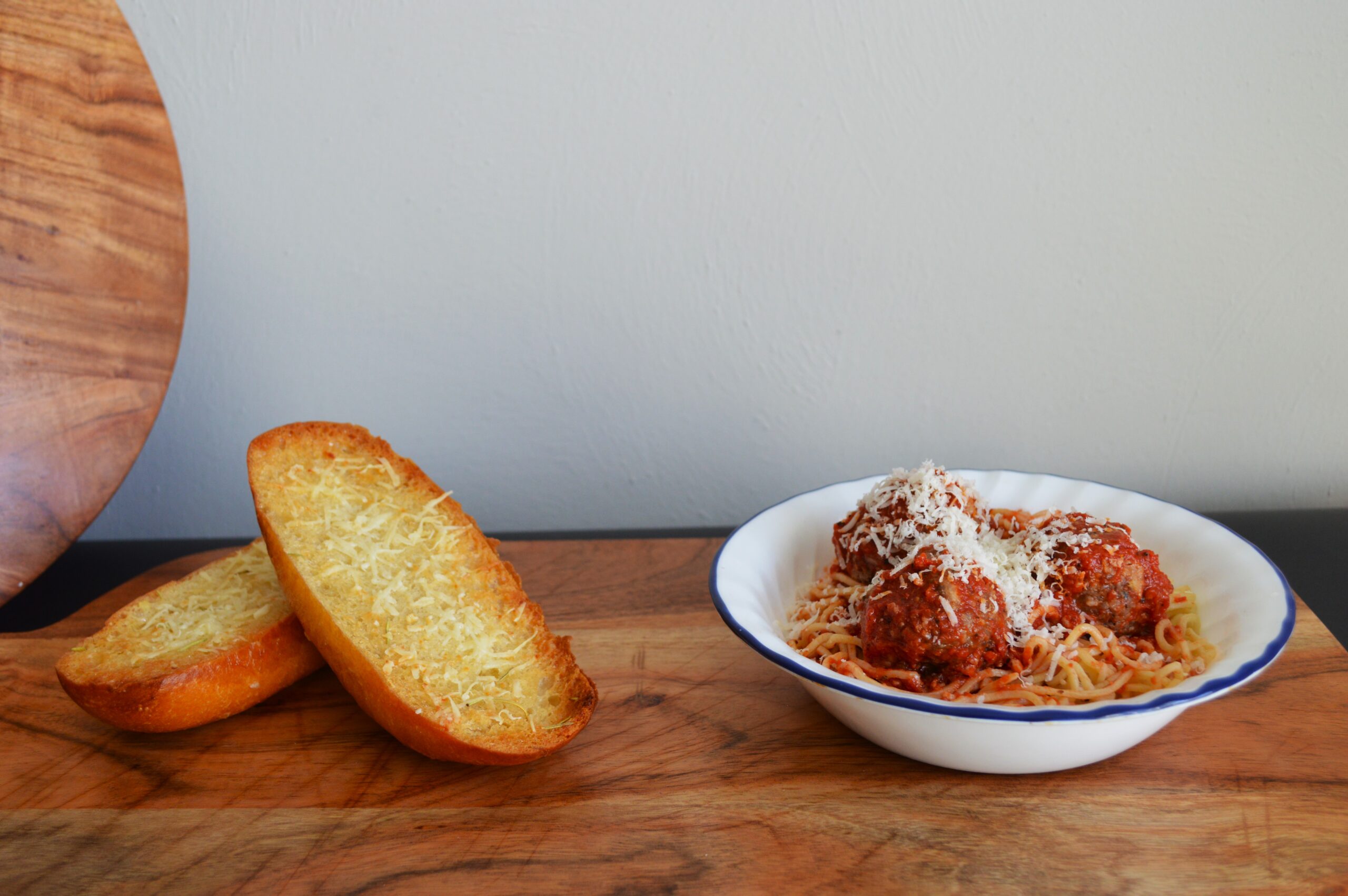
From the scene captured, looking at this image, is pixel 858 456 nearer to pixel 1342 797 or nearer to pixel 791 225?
pixel 791 225

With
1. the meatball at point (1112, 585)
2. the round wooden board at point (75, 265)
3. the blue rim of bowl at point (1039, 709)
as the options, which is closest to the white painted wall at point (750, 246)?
the round wooden board at point (75, 265)

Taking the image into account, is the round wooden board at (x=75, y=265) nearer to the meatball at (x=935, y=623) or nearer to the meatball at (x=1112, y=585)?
the meatball at (x=935, y=623)

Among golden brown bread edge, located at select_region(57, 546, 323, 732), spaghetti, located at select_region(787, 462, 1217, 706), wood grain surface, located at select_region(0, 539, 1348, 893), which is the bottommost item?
wood grain surface, located at select_region(0, 539, 1348, 893)

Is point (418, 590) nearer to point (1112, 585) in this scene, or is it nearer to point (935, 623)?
point (935, 623)

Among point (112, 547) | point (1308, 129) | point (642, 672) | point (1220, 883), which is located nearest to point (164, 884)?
point (642, 672)

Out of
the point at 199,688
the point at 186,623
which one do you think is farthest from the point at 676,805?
the point at 186,623

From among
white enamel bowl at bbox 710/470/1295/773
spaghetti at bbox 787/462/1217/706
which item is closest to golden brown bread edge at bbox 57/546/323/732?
white enamel bowl at bbox 710/470/1295/773

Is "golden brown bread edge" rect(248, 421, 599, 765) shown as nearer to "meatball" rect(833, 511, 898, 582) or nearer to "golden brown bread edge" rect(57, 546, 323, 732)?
"golden brown bread edge" rect(57, 546, 323, 732)
